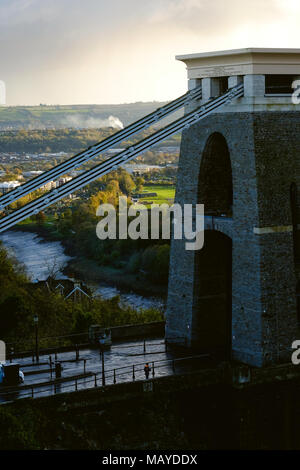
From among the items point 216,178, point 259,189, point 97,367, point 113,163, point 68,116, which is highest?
point 68,116

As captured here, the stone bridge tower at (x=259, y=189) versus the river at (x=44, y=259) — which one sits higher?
the river at (x=44, y=259)

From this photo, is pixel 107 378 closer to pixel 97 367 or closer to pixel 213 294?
pixel 97 367

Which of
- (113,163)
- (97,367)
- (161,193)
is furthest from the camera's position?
(161,193)

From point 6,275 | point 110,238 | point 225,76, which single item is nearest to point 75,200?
point 110,238

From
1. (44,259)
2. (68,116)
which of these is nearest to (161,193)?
(44,259)

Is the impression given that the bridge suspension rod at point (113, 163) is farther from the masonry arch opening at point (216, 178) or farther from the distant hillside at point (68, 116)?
the distant hillside at point (68, 116)

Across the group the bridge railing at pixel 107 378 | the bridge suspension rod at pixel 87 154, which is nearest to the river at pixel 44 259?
the bridge railing at pixel 107 378
